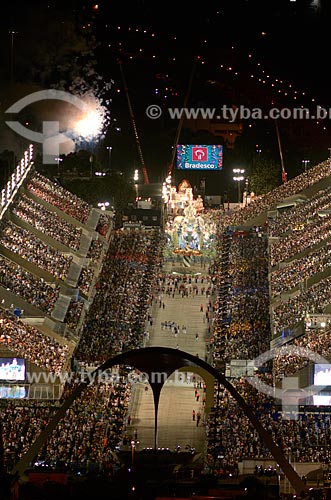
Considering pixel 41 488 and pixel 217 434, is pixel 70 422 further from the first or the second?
pixel 41 488

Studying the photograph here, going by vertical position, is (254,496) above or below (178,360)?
below

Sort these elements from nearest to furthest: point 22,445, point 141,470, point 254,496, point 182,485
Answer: point 254,496, point 182,485, point 141,470, point 22,445

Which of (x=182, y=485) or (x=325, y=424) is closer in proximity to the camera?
(x=182, y=485)

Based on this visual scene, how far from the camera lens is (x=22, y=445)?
155 ft

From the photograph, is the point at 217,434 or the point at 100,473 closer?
the point at 100,473

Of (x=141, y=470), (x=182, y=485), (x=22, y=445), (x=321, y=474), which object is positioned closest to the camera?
(x=182, y=485)

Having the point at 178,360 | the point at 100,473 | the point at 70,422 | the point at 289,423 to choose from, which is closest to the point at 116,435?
the point at 70,422

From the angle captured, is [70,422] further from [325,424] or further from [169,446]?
[325,424]

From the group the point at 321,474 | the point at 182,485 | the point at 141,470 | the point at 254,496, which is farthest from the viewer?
the point at 321,474

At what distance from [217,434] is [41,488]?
14292mm

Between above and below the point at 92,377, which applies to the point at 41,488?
below

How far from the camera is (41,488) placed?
34781 mm

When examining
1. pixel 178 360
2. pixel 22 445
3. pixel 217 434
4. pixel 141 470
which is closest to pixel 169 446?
pixel 217 434

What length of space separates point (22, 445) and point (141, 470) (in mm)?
7954
